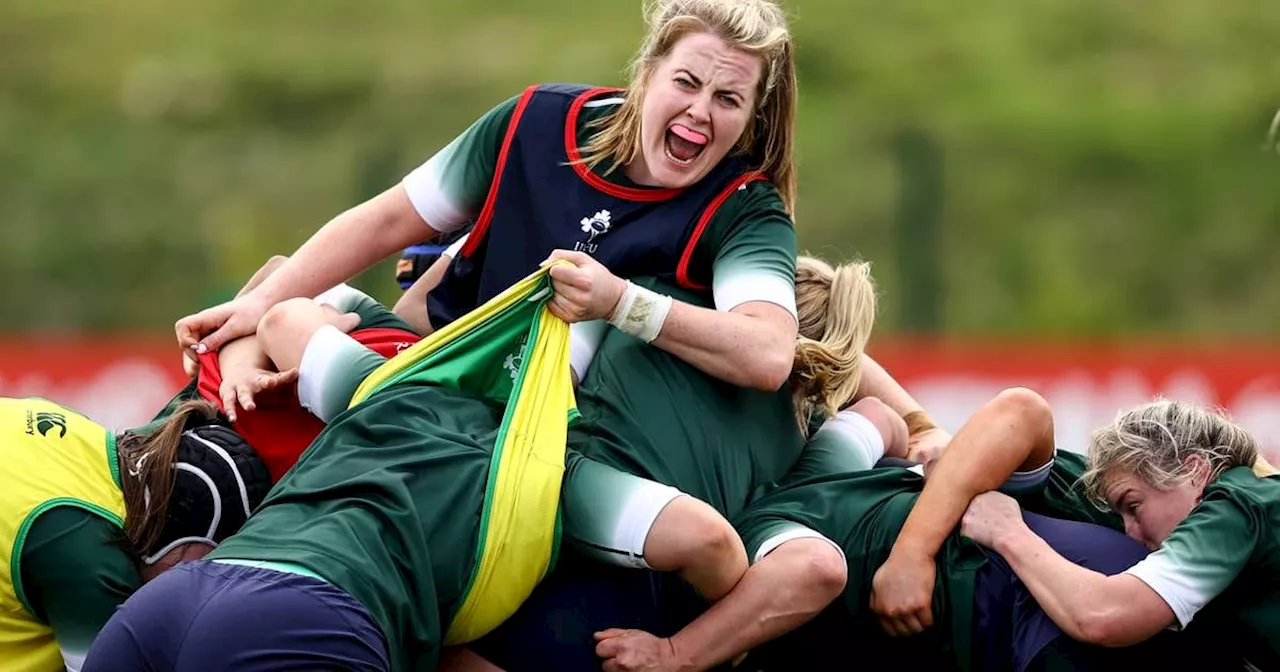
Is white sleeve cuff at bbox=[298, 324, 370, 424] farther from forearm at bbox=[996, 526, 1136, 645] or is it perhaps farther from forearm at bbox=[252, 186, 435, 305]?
forearm at bbox=[996, 526, 1136, 645]

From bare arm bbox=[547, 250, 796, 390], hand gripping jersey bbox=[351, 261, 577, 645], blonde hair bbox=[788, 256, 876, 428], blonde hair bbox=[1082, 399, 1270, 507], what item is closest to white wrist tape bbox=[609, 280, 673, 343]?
bare arm bbox=[547, 250, 796, 390]

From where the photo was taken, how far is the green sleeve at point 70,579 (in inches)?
126

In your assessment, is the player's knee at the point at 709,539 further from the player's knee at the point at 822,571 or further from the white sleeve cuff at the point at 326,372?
the white sleeve cuff at the point at 326,372

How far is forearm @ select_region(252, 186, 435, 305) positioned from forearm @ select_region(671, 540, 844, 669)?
1.24 metres

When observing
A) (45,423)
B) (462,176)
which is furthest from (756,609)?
(45,423)

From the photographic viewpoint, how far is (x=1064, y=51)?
14.9 meters

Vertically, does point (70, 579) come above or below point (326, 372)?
below

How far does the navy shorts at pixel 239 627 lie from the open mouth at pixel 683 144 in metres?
1.34

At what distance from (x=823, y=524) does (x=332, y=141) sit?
11137mm

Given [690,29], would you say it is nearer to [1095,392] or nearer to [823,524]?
[823,524]

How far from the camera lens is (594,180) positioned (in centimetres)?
384

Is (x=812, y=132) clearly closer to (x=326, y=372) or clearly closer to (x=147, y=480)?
(x=326, y=372)

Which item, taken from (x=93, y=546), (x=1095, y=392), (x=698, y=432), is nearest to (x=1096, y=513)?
(x=698, y=432)

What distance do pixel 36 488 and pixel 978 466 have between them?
177 cm
